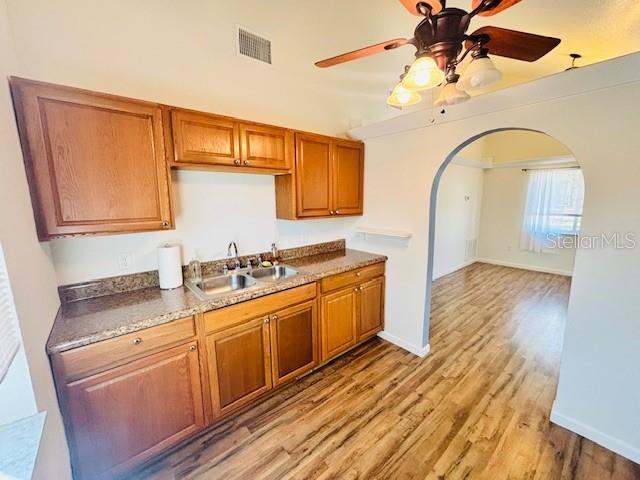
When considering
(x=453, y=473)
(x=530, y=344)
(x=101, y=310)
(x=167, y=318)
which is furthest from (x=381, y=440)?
(x=530, y=344)

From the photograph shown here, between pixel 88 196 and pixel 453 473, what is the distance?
263cm

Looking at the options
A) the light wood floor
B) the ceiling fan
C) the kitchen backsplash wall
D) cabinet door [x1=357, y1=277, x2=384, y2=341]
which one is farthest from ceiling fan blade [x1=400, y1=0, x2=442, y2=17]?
the light wood floor

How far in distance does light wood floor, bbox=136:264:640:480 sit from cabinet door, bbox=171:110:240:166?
190 centimetres

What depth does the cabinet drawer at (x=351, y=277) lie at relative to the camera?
7.63 feet

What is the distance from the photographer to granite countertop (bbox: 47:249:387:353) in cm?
130

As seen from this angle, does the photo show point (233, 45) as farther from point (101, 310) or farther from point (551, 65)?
point (551, 65)

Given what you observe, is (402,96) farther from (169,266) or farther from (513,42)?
(169,266)

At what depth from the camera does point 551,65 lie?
2.80 meters

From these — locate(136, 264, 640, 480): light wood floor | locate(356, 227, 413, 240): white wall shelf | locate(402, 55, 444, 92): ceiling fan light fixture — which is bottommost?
locate(136, 264, 640, 480): light wood floor

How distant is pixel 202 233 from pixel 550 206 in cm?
628

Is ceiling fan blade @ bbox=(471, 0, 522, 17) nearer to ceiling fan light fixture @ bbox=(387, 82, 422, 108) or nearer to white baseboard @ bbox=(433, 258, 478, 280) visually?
ceiling fan light fixture @ bbox=(387, 82, 422, 108)

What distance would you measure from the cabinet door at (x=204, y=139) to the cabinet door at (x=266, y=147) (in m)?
0.07

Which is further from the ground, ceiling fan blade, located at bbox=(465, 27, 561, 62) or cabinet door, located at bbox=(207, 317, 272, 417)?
ceiling fan blade, located at bbox=(465, 27, 561, 62)

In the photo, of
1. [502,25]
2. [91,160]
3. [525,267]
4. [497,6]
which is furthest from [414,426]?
[525,267]
